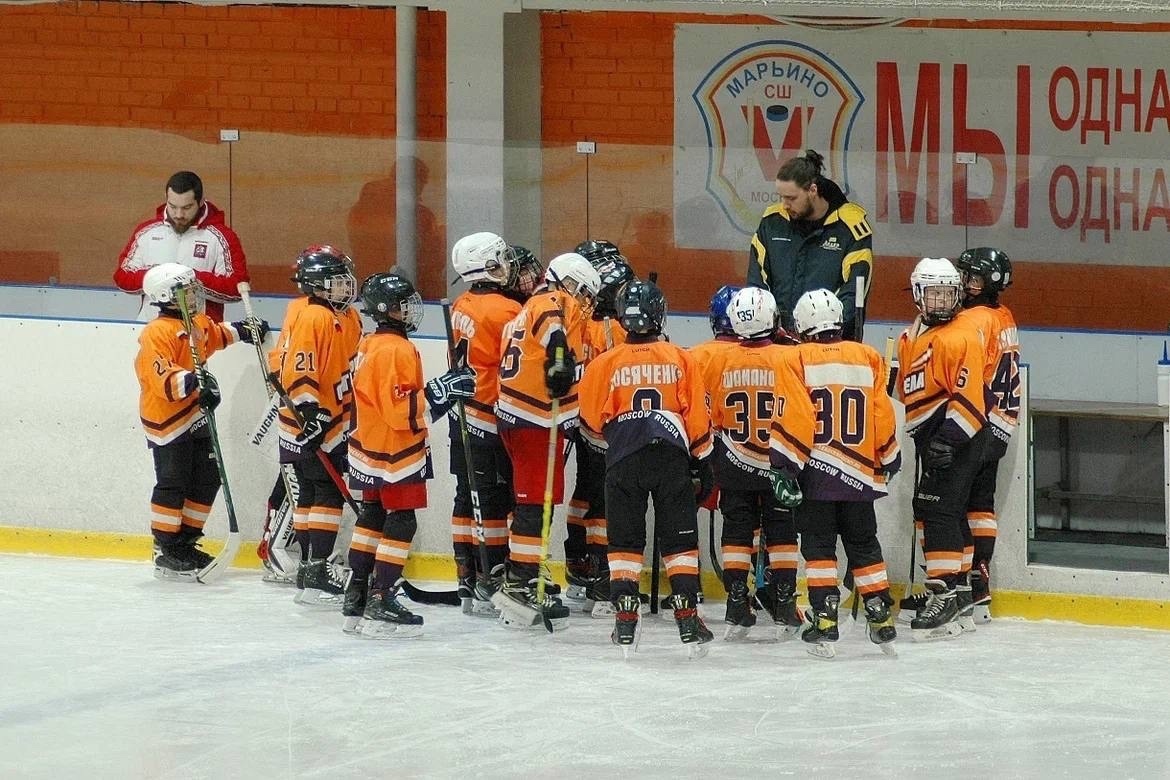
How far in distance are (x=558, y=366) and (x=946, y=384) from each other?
47.0 inches

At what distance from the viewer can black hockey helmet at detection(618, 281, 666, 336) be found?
5.35 meters

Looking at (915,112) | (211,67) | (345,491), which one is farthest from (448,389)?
(211,67)

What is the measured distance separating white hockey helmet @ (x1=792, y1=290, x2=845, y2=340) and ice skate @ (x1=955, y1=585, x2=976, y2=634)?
0.99 metres

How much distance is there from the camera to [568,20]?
981cm

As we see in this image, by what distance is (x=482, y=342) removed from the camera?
5953 mm

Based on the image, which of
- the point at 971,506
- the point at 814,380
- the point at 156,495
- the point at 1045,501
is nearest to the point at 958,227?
the point at 1045,501

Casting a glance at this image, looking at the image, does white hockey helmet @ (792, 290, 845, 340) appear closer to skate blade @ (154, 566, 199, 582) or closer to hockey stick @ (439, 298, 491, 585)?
hockey stick @ (439, 298, 491, 585)

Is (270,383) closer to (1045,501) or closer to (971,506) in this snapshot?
(971,506)

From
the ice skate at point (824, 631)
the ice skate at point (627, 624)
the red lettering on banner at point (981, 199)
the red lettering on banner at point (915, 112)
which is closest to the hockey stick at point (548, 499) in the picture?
the ice skate at point (627, 624)

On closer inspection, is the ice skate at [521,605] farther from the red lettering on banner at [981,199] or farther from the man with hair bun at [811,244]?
the red lettering on banner at [981,199]

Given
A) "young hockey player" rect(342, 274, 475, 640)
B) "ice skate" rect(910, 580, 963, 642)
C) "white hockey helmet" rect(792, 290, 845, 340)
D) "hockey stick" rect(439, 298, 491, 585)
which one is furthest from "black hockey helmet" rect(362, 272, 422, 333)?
"ice skate" rect(910, 580, 963, 642)

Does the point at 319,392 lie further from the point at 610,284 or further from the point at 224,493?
the point at 610,284

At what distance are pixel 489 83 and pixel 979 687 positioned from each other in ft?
17.0

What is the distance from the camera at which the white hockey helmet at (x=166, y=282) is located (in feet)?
20.9
